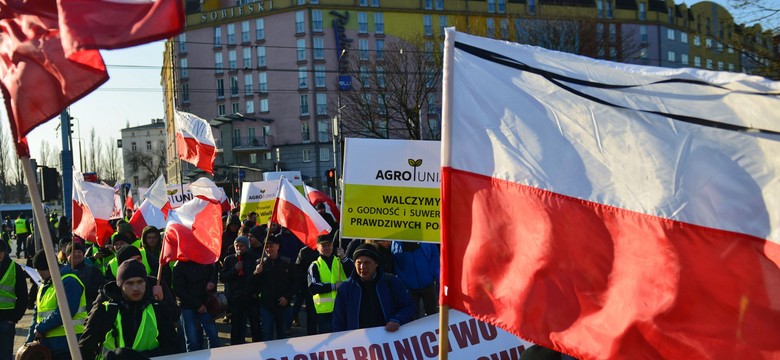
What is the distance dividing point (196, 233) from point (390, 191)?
2.43 m

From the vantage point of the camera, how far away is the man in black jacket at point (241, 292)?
383 inches

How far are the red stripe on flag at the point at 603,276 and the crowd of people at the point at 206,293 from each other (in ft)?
7.19

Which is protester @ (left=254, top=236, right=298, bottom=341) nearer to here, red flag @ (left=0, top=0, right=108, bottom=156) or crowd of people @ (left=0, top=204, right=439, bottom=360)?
crowd of people @ (left=0, top=204, right=439, bottom=360)

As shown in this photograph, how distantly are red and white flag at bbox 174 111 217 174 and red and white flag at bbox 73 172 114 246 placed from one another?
3141mm

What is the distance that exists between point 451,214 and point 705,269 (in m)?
1.20

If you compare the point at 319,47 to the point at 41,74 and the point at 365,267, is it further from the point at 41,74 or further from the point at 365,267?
the point at 41,74

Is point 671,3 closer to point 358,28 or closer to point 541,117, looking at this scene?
point 358,28

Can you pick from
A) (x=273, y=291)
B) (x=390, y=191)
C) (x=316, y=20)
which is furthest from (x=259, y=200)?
(x=316, y=20)

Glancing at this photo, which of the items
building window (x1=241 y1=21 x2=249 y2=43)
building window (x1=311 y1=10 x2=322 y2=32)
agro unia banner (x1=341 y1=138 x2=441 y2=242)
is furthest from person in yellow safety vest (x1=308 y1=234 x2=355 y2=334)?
building window (x1=241 y1=21 x2=249 y2=43)

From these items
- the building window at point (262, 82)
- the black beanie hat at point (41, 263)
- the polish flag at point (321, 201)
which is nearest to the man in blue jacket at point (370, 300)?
the black beanie hat at point (41, 263)

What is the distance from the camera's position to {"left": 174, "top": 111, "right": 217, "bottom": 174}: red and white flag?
1468 cm

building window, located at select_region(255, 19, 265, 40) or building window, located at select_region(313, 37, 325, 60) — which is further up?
building window, located at select_region(255, 19, 265, 40)

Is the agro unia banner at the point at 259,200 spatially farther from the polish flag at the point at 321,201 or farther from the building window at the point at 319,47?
the building window at the point at 319,47

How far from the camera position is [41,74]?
3.49 metres
